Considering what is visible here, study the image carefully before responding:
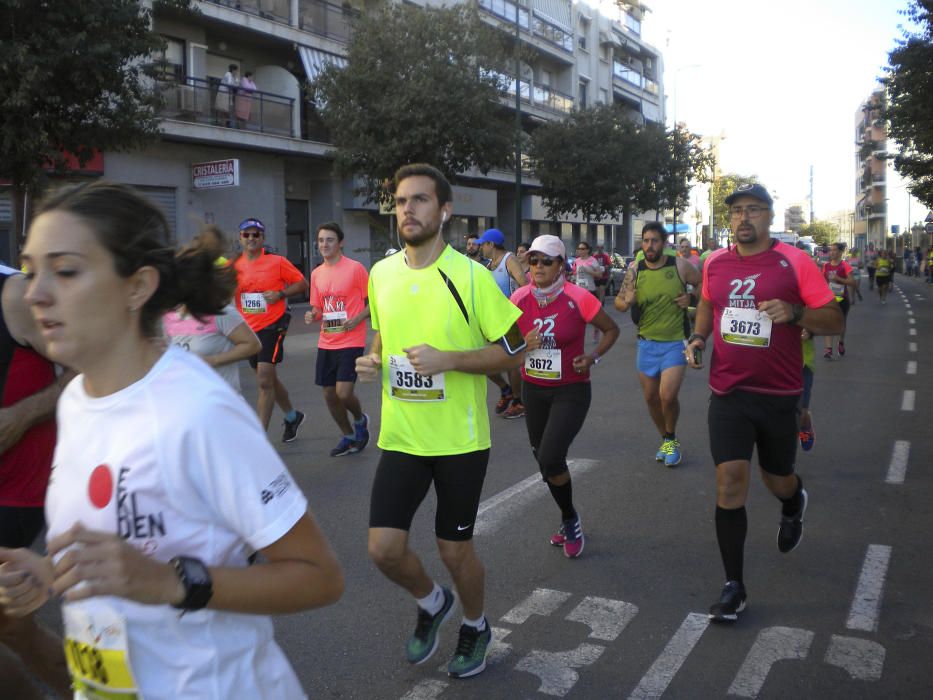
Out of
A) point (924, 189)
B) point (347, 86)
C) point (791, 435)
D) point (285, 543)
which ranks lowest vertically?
point (791, 435)

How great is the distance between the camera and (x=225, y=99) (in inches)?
930

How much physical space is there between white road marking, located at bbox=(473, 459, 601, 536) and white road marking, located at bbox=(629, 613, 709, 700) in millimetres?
1675

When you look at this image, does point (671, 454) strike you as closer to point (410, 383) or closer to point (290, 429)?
point (290, 429)

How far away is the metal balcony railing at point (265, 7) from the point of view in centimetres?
2398

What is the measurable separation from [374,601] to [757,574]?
6.87 feet

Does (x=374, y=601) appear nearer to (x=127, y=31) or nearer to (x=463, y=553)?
(x=463, y=553)

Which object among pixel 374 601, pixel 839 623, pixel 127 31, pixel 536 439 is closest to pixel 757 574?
pixel 839 623

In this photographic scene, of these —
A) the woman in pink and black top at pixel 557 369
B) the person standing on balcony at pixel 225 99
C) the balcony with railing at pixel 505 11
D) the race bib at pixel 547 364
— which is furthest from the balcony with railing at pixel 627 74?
the race bib at pixel 547 364

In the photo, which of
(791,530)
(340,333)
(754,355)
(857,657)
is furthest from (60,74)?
(857,657)

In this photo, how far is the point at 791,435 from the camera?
4625 mm

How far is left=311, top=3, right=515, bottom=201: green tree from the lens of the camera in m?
22.9

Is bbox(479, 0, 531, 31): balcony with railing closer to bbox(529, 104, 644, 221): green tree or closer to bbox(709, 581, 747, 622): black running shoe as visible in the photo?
bbox(529, 104, 644, 221): green tree

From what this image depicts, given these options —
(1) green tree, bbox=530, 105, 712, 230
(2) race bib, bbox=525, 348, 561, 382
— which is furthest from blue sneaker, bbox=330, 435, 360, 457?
(1) green tree, bbox=530, 105, 712, 230

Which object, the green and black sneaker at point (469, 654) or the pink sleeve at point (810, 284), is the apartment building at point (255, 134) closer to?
the pink sleeve at point (810, 284)
